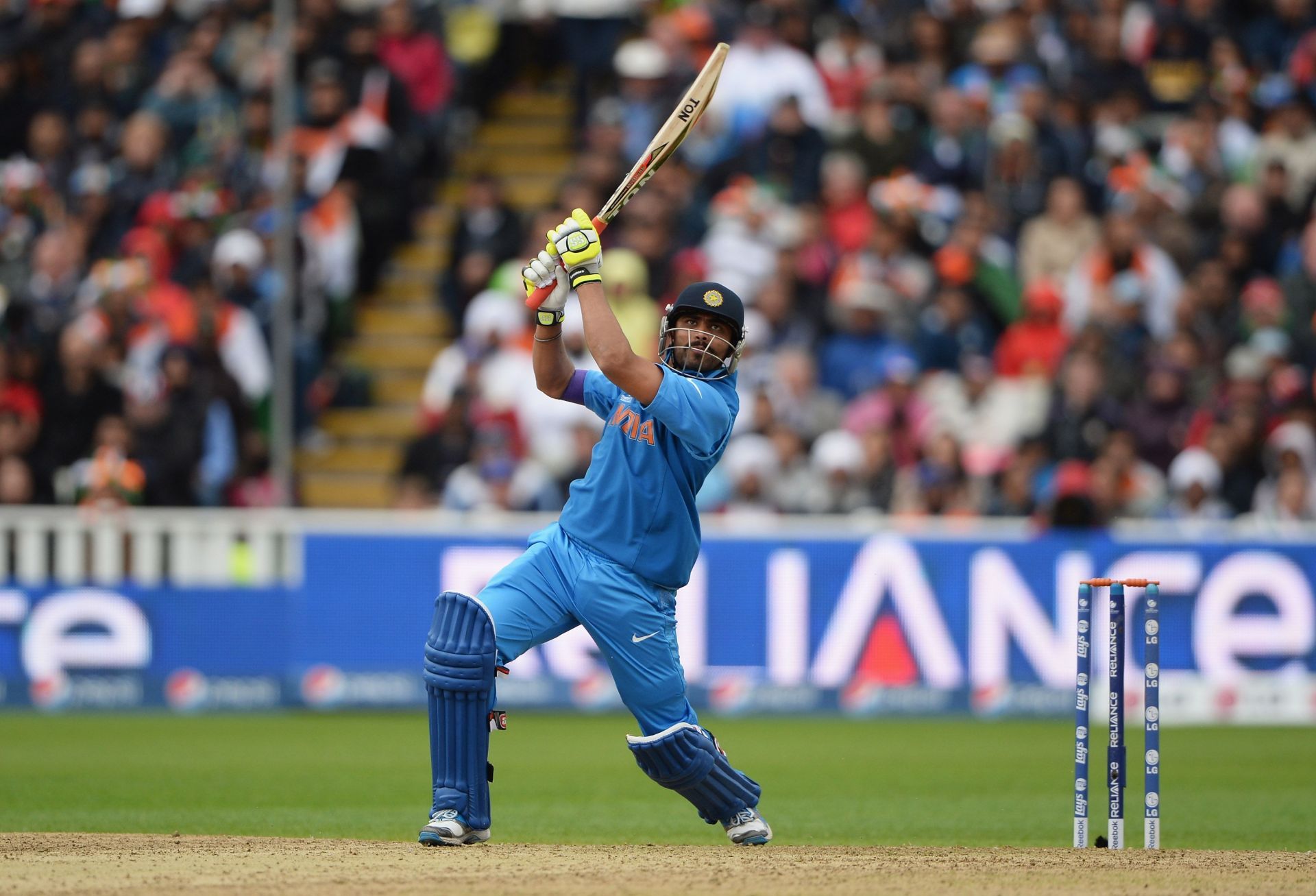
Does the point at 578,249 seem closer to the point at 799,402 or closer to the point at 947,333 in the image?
the point at 799,402

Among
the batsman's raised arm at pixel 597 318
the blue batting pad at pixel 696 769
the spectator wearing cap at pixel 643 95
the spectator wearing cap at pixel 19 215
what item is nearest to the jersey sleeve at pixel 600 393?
the batsman's raised arm at pixel 597 318

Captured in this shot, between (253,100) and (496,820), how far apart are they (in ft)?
39.7

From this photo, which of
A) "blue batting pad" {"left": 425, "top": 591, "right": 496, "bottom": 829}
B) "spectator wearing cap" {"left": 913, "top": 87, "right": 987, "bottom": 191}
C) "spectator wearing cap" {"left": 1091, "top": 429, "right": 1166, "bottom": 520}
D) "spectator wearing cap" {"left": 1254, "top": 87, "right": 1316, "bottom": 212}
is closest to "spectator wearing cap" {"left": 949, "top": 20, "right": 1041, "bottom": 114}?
"spectator wearing cap" {"left": 913, "top": 87, "right": 987, "bottom": 191}

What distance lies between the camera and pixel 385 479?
Answer: 18938 millimetres

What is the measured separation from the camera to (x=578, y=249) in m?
7.71

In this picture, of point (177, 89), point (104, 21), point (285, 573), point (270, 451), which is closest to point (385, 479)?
point (270, 451)

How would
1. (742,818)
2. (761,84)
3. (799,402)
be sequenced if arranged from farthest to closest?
(761,84) < (799,402) < (742,818)

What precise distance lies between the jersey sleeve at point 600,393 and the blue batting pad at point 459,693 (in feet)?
3.46

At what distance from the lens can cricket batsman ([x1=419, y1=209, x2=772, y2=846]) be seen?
25.5 feet

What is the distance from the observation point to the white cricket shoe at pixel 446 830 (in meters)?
7.82

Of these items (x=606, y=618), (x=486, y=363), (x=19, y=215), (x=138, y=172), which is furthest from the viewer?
(x=138, y=172)

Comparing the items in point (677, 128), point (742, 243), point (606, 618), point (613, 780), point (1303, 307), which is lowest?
point (613, 780)

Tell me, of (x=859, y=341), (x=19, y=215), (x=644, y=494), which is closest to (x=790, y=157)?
(x=859, y=341)

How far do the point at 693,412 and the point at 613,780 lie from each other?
15.8 ft
